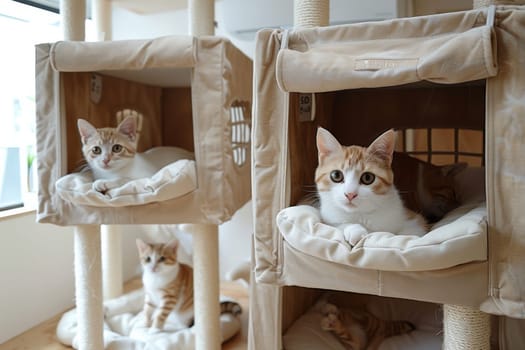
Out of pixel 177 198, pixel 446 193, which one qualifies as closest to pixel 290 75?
pixel 177 198

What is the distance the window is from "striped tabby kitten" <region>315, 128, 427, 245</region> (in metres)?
1.26

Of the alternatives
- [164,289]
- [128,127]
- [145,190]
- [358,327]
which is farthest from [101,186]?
[358,327]

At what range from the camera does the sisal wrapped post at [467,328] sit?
40.8 inches

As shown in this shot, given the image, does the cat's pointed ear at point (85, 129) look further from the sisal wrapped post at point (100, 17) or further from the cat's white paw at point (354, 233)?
the cat's white paw at point (354, 233)

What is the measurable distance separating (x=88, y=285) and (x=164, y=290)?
0.29 meters

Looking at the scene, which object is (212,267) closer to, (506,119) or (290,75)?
(290,75)

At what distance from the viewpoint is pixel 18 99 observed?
6.31ft

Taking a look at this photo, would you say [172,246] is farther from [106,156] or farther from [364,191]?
[364,191]

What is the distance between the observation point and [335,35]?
107 centimetres

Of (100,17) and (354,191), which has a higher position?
(100,17)

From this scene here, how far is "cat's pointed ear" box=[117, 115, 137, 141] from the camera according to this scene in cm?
149

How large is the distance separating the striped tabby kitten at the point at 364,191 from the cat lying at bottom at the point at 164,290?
78cm

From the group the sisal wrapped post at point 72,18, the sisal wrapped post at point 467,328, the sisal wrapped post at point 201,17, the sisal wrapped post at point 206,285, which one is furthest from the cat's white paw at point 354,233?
the sisal wrapped post at point 72,18

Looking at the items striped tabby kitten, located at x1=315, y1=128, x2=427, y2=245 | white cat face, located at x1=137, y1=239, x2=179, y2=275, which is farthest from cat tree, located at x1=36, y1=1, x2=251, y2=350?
striped tabby kitten, located at x1=315, y1=128, x2=427, y2=245
